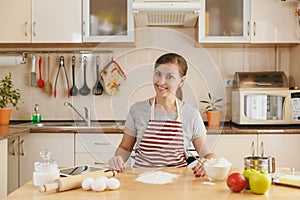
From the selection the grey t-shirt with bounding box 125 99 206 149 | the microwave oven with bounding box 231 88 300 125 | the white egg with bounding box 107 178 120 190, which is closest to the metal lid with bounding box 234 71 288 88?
the microwave oven with bounding box 231 88 300 125

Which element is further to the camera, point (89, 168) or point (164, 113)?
point (164, 113)

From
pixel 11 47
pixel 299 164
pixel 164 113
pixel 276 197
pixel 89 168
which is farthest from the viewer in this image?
pixel 11 47

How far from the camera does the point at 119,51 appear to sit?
A: 3.62 metres

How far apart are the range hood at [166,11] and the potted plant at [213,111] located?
66cm

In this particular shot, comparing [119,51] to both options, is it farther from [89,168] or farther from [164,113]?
[89,168]

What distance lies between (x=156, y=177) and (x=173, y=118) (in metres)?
0.38

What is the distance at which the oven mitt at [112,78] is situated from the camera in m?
3.44

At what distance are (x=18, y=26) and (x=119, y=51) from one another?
839 mm

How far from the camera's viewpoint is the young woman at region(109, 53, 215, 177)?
1.79 metres

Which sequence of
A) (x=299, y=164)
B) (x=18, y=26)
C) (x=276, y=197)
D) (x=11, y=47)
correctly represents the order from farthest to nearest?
(x=11, y=47), (x=18, y=26), (x=299, y=164), (x=276, y=197)

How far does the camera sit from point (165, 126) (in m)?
1.89

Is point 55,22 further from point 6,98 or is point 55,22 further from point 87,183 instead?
point 87,183

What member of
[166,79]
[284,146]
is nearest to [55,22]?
[166,79]

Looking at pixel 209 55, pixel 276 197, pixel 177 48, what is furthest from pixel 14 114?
pixel 276 197
